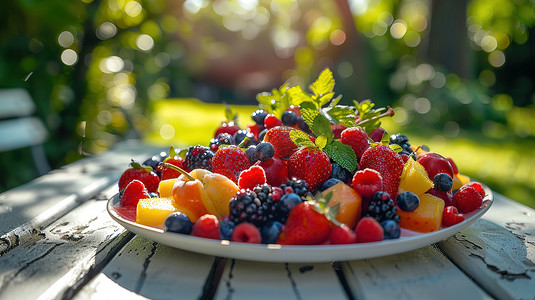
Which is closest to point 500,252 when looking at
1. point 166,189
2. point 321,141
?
point 321,141

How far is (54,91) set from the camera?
10.9ft

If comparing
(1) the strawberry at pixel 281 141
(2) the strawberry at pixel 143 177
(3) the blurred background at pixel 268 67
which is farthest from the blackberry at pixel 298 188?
(3) the blurred background at pixel 268 67

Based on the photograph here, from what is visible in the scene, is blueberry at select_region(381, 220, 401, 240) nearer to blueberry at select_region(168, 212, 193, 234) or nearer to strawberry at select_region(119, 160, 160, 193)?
blueberry at select_region(168, 212, 193, 234)

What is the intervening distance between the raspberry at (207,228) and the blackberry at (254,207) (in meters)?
0.04

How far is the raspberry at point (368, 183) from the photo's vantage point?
3.37 ft

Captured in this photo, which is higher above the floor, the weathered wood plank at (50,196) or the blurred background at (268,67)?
the blurred background at (268,67)

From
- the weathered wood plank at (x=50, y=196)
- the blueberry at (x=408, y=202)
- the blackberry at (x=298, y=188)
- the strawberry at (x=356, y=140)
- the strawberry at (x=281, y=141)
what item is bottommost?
the weathered wood plank at (x=50, y=196)

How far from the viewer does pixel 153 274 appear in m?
0.93

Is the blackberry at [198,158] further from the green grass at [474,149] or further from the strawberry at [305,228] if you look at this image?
the green grass at [474,149]

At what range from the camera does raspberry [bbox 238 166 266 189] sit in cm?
107

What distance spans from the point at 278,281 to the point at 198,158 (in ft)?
1.68

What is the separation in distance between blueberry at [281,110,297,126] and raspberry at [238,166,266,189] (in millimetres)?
348

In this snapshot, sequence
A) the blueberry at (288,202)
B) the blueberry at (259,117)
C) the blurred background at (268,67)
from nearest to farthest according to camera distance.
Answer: the blueberry at (288,202)
the blueberry at (259,117)
the blurred background at (268,67)

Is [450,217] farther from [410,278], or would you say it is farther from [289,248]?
[289,248]
